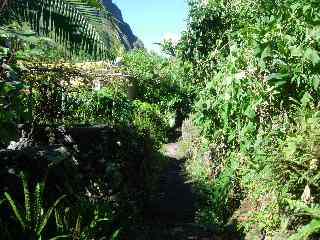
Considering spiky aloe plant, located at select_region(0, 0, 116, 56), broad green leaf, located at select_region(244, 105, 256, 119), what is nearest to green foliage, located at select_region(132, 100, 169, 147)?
spiky aloe plant, located at select_region(0, 0, 116, 56)

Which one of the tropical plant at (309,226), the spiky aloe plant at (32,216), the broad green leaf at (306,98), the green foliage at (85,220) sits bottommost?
the green foliage at (85,220)

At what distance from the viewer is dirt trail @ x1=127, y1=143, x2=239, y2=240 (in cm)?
705

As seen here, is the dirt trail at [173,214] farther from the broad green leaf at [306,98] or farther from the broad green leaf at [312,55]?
the broad green leaf at [312,55]

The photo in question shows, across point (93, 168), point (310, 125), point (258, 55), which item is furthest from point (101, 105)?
point (310, 125)

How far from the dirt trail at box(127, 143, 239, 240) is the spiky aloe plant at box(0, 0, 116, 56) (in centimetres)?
279

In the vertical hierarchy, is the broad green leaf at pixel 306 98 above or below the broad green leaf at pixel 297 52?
below

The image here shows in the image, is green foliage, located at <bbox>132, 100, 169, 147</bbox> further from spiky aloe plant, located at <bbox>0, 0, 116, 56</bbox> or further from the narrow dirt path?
spiky aloe plant, located at <bbox>0, 0, 116, 56</bbox>

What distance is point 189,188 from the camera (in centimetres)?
1054

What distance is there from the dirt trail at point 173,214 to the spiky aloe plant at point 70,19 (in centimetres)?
279

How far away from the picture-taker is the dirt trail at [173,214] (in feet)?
23.1

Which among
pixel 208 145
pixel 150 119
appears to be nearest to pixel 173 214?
pixel 208 145

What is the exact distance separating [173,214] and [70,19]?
4050 millimetres

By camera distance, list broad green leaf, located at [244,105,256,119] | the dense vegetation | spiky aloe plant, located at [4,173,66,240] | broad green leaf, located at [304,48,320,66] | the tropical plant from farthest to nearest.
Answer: broad green leaf, located at [244,105,256,119]
broad green leaf, located at [304,48,320,66]
the dense vegetation
spiky aloe plant, located at [4,173,66,240]
the tropical plant

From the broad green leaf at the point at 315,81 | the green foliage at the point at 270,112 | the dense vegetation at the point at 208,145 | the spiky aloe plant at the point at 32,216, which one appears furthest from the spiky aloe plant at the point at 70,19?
the broad green leaf at the point at 315,81
